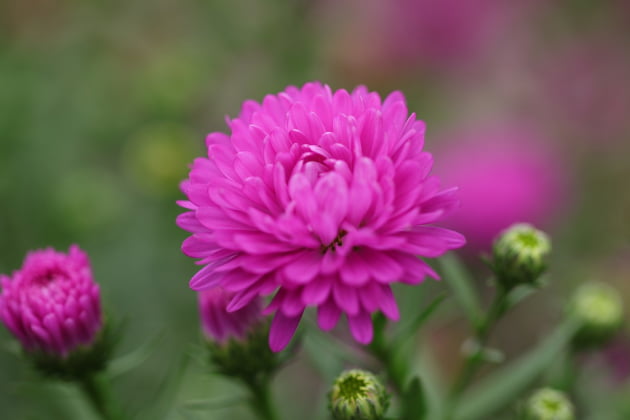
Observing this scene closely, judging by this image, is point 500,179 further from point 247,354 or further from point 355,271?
point 355,271

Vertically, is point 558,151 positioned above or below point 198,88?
below

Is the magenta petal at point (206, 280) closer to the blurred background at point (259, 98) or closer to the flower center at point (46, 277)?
the flower center at point (46, 277)

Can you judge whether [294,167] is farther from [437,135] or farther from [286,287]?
[437,135]

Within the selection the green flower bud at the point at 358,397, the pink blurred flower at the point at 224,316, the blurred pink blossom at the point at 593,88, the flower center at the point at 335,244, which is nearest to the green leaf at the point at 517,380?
the green flower bud at the point at 358,397

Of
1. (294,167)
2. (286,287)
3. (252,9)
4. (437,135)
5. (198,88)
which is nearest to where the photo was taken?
(286,287)

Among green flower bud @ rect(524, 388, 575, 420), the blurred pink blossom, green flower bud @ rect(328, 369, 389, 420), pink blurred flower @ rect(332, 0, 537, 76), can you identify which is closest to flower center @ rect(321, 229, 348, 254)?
green flower bud @ rect(328, 369, 389, 420)

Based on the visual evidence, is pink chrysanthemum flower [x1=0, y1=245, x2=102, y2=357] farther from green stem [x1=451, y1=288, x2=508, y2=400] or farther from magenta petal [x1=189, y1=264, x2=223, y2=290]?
green stem [x1=451, y1=288, x2=508, y2=400]

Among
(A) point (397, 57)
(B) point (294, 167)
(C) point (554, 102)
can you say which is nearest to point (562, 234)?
(C) point (554, 102)
